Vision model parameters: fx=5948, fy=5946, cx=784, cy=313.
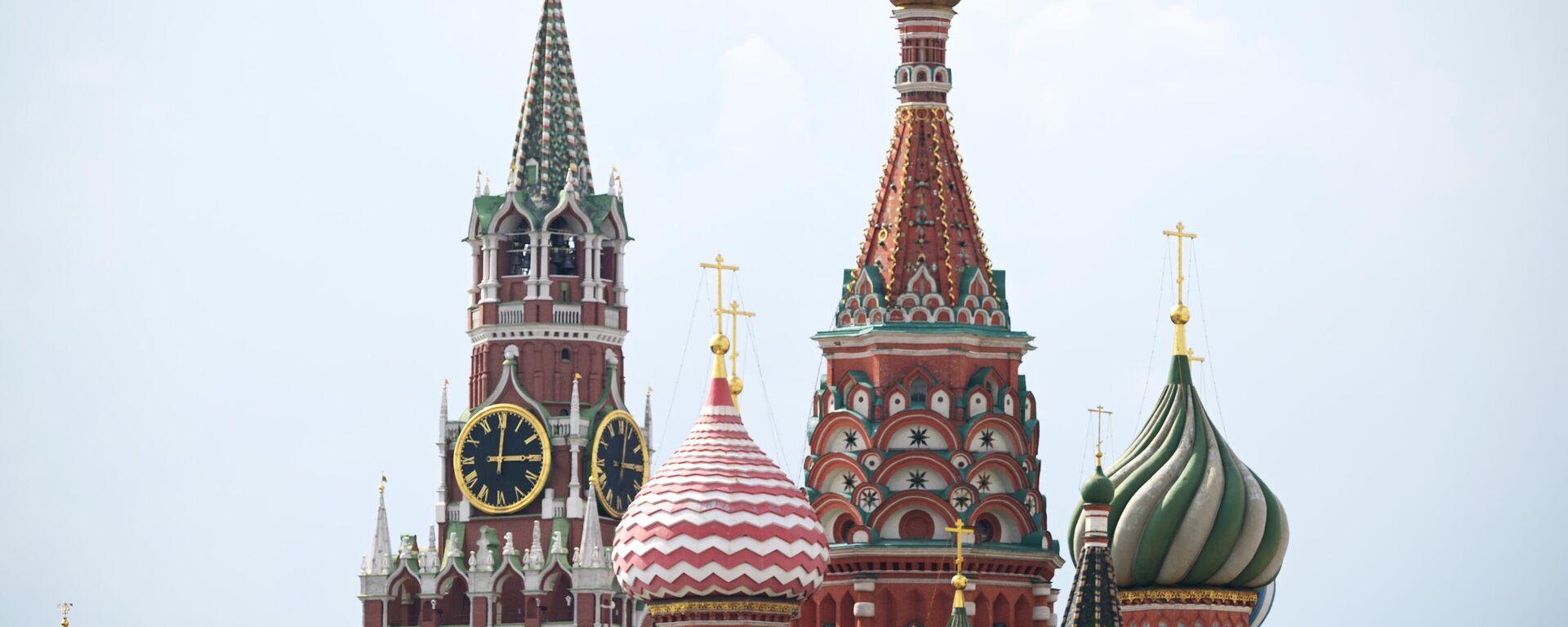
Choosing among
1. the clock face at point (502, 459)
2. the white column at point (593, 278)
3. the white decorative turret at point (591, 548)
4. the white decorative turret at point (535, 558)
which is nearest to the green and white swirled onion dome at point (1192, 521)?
the white decorative turret at point (591, 548)

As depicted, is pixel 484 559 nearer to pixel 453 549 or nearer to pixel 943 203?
pixel 453 549

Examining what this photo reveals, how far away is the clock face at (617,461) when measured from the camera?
133500 mm

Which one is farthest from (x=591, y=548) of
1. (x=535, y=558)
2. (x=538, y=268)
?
(x=538, y=268)

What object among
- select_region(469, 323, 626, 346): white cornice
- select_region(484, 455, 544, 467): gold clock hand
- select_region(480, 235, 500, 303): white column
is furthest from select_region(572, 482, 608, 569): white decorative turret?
select_region(480, 235, 500, 303): white column

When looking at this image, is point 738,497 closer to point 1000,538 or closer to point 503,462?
point 1000,538

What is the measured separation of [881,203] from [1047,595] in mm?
7436

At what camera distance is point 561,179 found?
443ft

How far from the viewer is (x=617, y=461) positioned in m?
134

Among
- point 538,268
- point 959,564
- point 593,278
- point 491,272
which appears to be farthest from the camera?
point 593,278

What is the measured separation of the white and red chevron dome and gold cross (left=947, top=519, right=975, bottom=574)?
2414 mm

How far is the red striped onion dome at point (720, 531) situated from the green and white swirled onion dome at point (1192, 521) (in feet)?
19.9

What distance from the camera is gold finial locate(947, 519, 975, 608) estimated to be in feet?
324

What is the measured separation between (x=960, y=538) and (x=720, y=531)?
4.83 meters

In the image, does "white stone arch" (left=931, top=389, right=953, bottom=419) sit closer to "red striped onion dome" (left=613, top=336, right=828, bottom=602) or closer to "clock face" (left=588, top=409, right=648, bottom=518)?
"red striped onion dome" (left=613, top=336, right=828, bottom=602)
